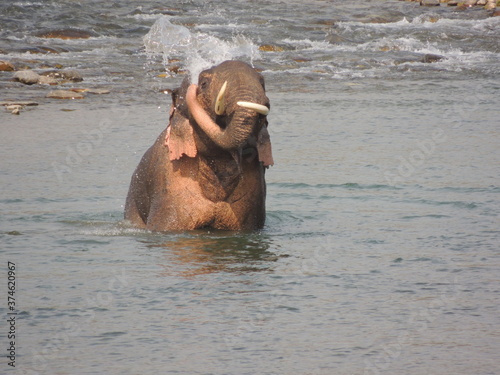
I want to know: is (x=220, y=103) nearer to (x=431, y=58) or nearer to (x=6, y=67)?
(x=6, y=67)

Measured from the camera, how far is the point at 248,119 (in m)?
7.52

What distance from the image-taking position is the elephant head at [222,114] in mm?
7586

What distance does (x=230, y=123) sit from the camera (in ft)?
25.3

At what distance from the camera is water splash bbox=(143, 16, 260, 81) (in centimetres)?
2561

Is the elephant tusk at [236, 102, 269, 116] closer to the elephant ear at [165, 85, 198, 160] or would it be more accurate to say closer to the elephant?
the elephant

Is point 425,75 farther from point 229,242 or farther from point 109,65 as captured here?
point 229,242

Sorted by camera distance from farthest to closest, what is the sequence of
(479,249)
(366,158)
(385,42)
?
1. (385,42)
2. (366,158)
3. (479,249)

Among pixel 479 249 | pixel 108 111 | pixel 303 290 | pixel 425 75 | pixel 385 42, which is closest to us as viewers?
pixel 303 290

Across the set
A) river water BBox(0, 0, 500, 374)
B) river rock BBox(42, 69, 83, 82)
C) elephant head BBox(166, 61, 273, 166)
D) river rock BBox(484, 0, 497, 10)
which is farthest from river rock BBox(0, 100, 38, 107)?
river rock BBox(484, 0, 497, 10)

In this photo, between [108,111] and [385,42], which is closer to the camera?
[108,111]

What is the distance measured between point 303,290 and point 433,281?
3.16 ft

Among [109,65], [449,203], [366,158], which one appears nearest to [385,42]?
[109,65]

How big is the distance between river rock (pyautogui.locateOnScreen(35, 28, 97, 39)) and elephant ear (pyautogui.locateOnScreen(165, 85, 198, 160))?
20680 millimetres

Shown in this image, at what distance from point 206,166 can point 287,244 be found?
950 mm
